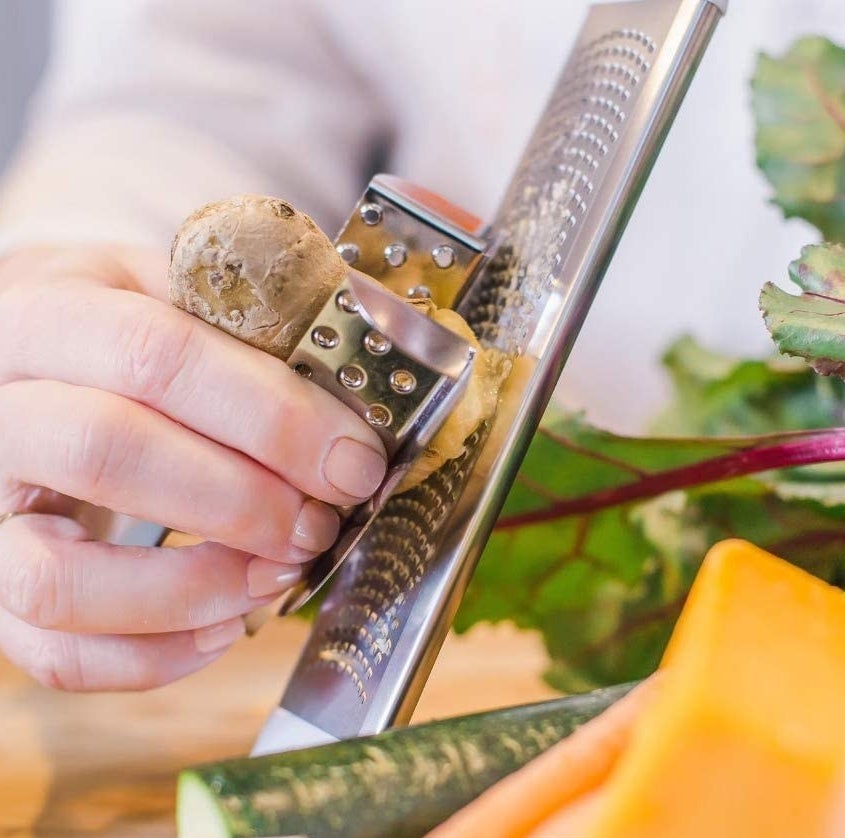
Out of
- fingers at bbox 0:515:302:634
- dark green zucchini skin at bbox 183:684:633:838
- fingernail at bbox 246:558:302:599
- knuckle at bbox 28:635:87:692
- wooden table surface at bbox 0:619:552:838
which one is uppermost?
dark green zucchini skin at bbox 183:684:633:838

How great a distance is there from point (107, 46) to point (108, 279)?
49cm

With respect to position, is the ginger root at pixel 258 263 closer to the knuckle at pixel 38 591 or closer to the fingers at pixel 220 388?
the fingers at pixel 220 388

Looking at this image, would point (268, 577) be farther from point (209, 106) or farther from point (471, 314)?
point (209, 106)

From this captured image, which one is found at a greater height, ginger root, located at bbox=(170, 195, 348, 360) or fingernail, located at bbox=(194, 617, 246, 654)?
ginger root, located at bbox=(170, 195, 348, 360)

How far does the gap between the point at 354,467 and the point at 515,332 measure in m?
0.09

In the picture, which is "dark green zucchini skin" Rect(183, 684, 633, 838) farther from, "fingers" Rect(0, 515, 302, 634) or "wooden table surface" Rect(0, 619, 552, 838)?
"wooden table surface" Rect(0, 619, 552, 838)

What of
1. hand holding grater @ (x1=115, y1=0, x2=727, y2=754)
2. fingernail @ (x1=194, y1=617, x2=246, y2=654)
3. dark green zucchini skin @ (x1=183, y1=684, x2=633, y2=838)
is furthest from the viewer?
fingernail @ (x1=194, y1=617, x2=246, y2=654)

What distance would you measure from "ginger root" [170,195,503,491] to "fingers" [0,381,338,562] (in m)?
0.05

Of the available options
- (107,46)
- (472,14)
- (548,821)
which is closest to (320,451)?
(548,821)

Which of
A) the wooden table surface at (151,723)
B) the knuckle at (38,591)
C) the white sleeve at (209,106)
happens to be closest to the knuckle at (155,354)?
the knuckle at (38,591)

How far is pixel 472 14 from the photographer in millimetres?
830

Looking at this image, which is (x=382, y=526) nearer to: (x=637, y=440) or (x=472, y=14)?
(x=637, y=440)

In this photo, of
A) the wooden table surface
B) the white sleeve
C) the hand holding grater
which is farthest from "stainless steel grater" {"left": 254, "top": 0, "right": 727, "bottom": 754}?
the white sleeve

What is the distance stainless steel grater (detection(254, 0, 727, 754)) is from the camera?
36cm
